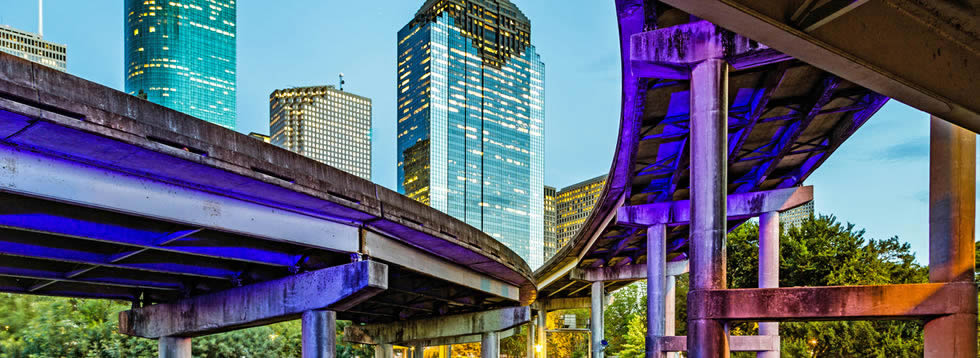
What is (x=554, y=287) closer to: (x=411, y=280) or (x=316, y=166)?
(x=411, y=280)

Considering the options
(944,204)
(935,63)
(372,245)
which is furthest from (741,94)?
(935,63)

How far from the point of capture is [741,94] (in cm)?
2147

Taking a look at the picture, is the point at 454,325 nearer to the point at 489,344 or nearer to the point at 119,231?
the point at 489,344

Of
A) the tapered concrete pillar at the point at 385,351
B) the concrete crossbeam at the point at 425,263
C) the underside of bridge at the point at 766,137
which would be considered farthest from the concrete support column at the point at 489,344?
the underside of bridge at the point at 766,137

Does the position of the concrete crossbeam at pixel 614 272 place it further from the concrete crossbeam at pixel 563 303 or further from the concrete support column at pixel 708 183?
the concrete support column at pixel 708 183

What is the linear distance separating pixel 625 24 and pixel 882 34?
33.1 ft

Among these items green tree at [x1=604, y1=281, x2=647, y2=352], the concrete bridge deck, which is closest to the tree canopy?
the concrete bridge deck

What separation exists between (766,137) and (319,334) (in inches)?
670

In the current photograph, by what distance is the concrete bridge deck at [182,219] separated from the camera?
10.9 m

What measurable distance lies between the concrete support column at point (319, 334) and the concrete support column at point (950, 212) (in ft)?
41.2

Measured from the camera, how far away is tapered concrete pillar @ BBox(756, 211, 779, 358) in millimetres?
29625

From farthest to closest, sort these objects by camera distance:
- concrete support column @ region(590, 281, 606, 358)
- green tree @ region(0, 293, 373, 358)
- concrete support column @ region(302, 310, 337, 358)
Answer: concrete support column @ region(590, 281, 606, 358) < green tree @ region(0, 293, 373, 358) < concrete support column @ region(302, 310, 337, 358)

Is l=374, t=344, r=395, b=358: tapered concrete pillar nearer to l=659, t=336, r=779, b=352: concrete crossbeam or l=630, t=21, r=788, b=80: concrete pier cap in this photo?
l=659, t=336, r=779, b=352: concrete crossbeam

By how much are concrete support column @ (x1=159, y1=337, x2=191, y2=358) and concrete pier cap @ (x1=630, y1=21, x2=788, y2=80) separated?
586 inches
